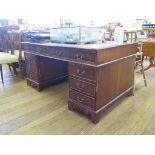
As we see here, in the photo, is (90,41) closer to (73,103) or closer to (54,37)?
(54,37)

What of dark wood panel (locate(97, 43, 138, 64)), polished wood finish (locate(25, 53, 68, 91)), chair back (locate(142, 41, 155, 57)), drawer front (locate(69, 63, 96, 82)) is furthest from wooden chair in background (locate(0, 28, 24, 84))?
chair back (locate(142, 41, 155, 57))

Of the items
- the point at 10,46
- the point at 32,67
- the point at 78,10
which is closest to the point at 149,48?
the point at 78,10

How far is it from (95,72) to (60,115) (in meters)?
0.68

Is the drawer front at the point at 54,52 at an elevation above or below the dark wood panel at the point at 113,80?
above

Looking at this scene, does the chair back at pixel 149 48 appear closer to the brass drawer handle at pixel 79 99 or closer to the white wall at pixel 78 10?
the white wall at pixel 78 10

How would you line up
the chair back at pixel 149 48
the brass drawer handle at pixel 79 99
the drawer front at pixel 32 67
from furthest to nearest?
the chair back at pixel 149 48 < the drawer front at pixel 32 67 < the brass drawer handle at pixel 79 99

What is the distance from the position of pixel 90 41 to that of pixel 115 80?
1.73ft

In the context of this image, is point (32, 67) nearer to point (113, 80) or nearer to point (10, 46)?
point (10, 46)

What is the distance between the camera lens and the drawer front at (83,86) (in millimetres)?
1784

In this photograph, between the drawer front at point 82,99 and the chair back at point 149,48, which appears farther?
the chair back at point 149,48

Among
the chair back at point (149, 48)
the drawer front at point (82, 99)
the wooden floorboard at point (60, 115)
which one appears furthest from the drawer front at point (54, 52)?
the chair back at point (149, 48)

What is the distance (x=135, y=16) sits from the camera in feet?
16.3

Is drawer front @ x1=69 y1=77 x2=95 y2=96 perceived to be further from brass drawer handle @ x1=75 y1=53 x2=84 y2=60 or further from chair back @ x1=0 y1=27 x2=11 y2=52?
chair back @ x1=0 y1=27 x2=11 y2=52
